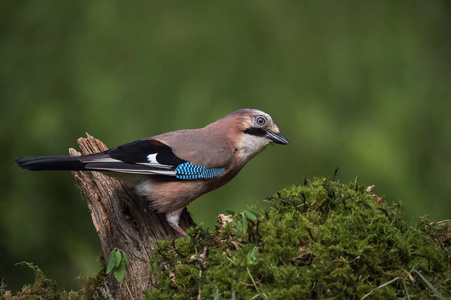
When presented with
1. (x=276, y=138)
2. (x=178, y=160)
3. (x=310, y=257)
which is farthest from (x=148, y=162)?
(x=310, y=257)

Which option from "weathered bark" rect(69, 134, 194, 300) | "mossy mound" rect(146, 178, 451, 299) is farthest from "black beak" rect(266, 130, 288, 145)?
"mossy mound" rect(146, 178, 451, 299)

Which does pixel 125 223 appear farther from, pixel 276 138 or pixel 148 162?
pixel 276 138

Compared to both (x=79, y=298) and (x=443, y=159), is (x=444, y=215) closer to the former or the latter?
(x=443, y=159)

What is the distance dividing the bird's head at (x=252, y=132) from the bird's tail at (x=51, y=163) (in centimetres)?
118

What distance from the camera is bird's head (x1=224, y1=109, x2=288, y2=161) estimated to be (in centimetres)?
418

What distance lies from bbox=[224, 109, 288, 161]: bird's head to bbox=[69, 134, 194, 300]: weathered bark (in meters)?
0.65

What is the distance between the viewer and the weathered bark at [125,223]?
3.43m

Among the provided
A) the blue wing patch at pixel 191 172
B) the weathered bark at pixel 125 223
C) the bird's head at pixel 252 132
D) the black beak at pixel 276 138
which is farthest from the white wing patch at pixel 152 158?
the black beak at pixel 276 138

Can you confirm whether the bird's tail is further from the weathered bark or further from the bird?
the weathered bark

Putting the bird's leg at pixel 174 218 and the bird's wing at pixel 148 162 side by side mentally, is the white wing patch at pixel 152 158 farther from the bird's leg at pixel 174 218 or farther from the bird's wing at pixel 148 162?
the bird's leg at pixel 174 218

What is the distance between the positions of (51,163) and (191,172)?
0.92 m

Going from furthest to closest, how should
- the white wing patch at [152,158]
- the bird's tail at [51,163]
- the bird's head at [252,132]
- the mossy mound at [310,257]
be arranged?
the bird's head at [252,132], the white wing patch at [152,158], the bird's tail at [51,163], the mossy mound at [310,257]

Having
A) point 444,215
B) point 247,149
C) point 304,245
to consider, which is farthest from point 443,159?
point 304,245

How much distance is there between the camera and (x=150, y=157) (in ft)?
12.5
